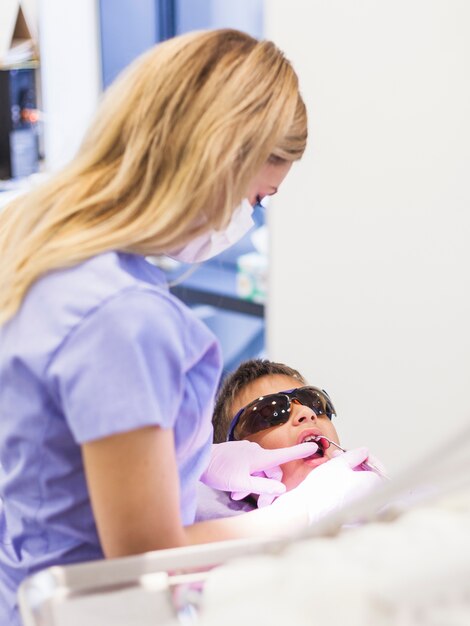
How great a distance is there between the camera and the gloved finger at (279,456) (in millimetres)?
1575

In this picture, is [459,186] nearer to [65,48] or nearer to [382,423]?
[382,423]

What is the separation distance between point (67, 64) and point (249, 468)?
2414 millimetres

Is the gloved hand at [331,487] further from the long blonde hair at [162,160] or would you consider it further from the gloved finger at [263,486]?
the long blonde hair at [162,160]

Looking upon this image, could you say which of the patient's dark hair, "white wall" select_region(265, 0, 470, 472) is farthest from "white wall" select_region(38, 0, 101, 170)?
the patient's dark hair

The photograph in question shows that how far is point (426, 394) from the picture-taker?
8.62 ft

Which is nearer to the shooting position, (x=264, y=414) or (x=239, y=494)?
(x=239, y=494)

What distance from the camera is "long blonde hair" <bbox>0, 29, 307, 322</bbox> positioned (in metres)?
1.06

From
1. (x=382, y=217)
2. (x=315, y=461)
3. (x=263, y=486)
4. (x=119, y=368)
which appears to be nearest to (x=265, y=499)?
(x=263, y=486)

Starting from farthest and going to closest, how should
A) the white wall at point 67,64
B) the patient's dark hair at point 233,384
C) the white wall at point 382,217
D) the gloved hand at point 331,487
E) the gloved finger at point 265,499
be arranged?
the white wall at point 67,64, the white wall at point 382,217, the patient's dark hair at point 233,384, the gloved finger at point 265,499, the gloved hand at point 331,487

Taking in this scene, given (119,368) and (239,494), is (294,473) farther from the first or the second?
(119,368)

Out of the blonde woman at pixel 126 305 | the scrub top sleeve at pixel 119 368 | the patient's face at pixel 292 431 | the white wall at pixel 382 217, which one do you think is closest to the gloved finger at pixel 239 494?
the patient's face at pixel 292 431

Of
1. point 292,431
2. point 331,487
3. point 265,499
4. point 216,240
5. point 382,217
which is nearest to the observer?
point 216,240

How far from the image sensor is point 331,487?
1.43 m

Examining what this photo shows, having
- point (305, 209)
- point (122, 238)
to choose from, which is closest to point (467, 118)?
point (305, 209)
